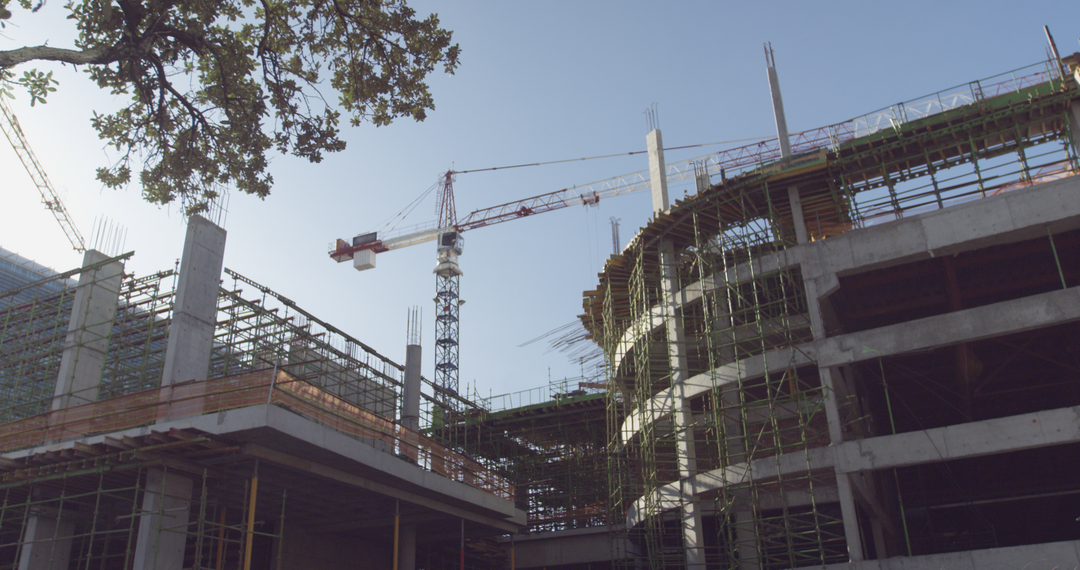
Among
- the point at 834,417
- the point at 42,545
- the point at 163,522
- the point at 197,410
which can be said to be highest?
the point at 834,417

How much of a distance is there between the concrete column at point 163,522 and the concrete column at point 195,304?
226 centimetres

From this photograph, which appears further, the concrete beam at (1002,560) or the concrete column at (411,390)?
the concrete column at (411,390)

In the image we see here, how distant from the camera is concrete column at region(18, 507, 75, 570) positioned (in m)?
19.0

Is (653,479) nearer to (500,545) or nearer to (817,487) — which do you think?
(817,487)

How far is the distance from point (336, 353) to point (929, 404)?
76.6 feet

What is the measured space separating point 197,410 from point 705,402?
16888mm

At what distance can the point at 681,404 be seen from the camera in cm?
2509

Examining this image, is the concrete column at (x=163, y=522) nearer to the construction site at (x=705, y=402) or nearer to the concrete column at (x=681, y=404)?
the construction site at (x=705, y=402)

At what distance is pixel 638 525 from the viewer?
2877 centimetres

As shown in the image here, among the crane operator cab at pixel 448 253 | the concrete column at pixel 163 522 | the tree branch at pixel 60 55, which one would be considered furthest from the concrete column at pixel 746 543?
the crane operator cab at pixel 448 253

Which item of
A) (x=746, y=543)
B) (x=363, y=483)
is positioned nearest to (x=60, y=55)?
(x=363, y=483)

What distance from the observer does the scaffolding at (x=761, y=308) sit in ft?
74.9

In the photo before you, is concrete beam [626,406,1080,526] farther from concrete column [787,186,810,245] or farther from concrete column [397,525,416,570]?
concrete column [397,525,416,570]

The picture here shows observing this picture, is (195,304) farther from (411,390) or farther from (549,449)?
(549,449)
